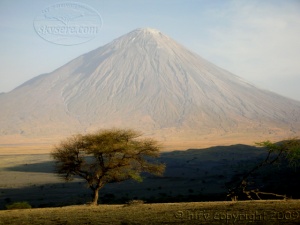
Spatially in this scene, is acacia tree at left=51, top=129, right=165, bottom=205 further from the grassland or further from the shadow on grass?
the shadow on grass

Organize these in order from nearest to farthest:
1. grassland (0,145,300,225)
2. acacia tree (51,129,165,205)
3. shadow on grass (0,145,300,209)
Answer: grassland (0,145,300,225) → acacia tree (51,129,165,205) → shadow on grass (0,145,300,209)

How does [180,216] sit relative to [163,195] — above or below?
above

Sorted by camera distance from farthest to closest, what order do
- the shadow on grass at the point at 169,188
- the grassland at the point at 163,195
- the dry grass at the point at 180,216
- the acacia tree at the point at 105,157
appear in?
the shadow on grass at the point at 169,188
the acacia tree at the point at 105,157
the grassland at the point at 163,195
the dry grass at the point at 180,216

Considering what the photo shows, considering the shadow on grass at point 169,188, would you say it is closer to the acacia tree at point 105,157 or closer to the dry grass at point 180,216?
the acacia tree at point 105,157

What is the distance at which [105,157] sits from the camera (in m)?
27.4

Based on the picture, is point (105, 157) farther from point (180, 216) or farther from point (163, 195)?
point (163, 195)

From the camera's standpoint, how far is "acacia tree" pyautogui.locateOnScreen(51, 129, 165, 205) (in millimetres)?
26797

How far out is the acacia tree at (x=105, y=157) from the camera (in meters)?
26.8

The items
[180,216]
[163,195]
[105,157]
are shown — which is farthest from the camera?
[163,195]

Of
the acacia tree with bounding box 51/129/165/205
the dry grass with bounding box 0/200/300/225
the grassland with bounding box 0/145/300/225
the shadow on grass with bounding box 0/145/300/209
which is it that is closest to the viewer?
the dry grass with bounding box 0/200/300/225

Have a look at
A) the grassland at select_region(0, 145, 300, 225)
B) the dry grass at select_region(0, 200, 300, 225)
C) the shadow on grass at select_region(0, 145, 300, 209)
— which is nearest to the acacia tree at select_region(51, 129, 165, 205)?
the grassland at select_region(0, 145, 300, 225)


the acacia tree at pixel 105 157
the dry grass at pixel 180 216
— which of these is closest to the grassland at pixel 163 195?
the dry grass at pixel 180 216

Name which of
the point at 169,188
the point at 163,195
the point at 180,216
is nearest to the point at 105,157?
the point at 180,216

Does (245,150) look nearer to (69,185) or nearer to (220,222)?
Result: (69,185)
